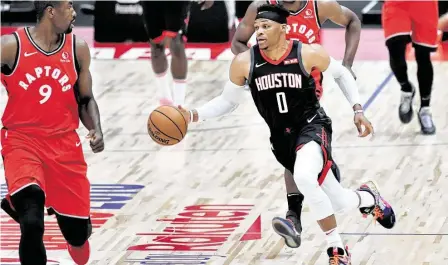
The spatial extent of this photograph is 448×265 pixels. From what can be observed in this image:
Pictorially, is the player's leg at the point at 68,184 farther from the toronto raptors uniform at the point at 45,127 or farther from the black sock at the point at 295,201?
the black sock at the point at 295,201

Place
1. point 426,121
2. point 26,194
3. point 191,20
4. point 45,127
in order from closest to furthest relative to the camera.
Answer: point 26,194
point 45,127
point 426,121
point 191,20

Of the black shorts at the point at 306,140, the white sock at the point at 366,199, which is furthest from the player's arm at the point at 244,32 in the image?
the white sock at the point at 366,199

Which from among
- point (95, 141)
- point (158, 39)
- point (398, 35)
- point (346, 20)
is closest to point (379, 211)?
point (346, 20)

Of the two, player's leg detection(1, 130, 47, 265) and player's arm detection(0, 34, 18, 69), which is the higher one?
player's arm detection(0, 34, 18, 69)

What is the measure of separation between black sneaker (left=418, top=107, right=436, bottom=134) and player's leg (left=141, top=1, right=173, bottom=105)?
2564mm

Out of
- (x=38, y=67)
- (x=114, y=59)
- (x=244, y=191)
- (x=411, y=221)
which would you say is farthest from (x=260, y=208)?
(x=114, y=59)

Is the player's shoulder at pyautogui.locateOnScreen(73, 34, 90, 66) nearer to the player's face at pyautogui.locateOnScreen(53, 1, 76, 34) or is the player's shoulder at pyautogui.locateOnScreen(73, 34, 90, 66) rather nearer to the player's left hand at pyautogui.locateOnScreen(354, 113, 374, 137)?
the player's face at pyautogui.locateOnScreen(53, 1, 76, 34)

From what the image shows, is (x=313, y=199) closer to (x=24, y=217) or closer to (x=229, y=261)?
(x=229, y=261)

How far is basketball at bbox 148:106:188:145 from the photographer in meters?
7.70

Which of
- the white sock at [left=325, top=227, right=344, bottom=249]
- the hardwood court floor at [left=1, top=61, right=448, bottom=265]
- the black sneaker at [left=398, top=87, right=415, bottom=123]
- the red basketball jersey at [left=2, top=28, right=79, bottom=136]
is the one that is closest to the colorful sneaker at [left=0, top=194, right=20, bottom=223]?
the red basketball jersey at [left=2, top=28, right=79, bottom=136]

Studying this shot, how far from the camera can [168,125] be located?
771 centimetres

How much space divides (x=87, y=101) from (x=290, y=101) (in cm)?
126

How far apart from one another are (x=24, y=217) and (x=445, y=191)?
403 cm

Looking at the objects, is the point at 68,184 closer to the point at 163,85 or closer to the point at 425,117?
the point at 425,117
